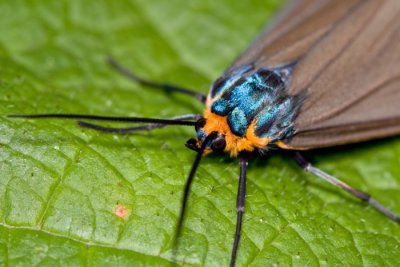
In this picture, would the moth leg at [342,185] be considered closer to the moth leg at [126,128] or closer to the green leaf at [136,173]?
the green leaf at [136,173]

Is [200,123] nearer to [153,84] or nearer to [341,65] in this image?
[153,84]

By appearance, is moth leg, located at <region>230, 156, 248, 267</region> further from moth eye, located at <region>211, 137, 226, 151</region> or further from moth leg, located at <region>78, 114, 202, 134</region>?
moth leg, located at <region>78, 114, 202, 134</region>

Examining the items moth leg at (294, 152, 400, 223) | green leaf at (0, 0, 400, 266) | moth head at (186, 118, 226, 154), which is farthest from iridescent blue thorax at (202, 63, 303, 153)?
green leaf at (0, 0, 400, 266)

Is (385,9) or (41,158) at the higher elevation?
(385,9)

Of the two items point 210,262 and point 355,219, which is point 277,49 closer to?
point 355,219

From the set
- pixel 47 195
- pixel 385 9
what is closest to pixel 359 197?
pixel 385 9
